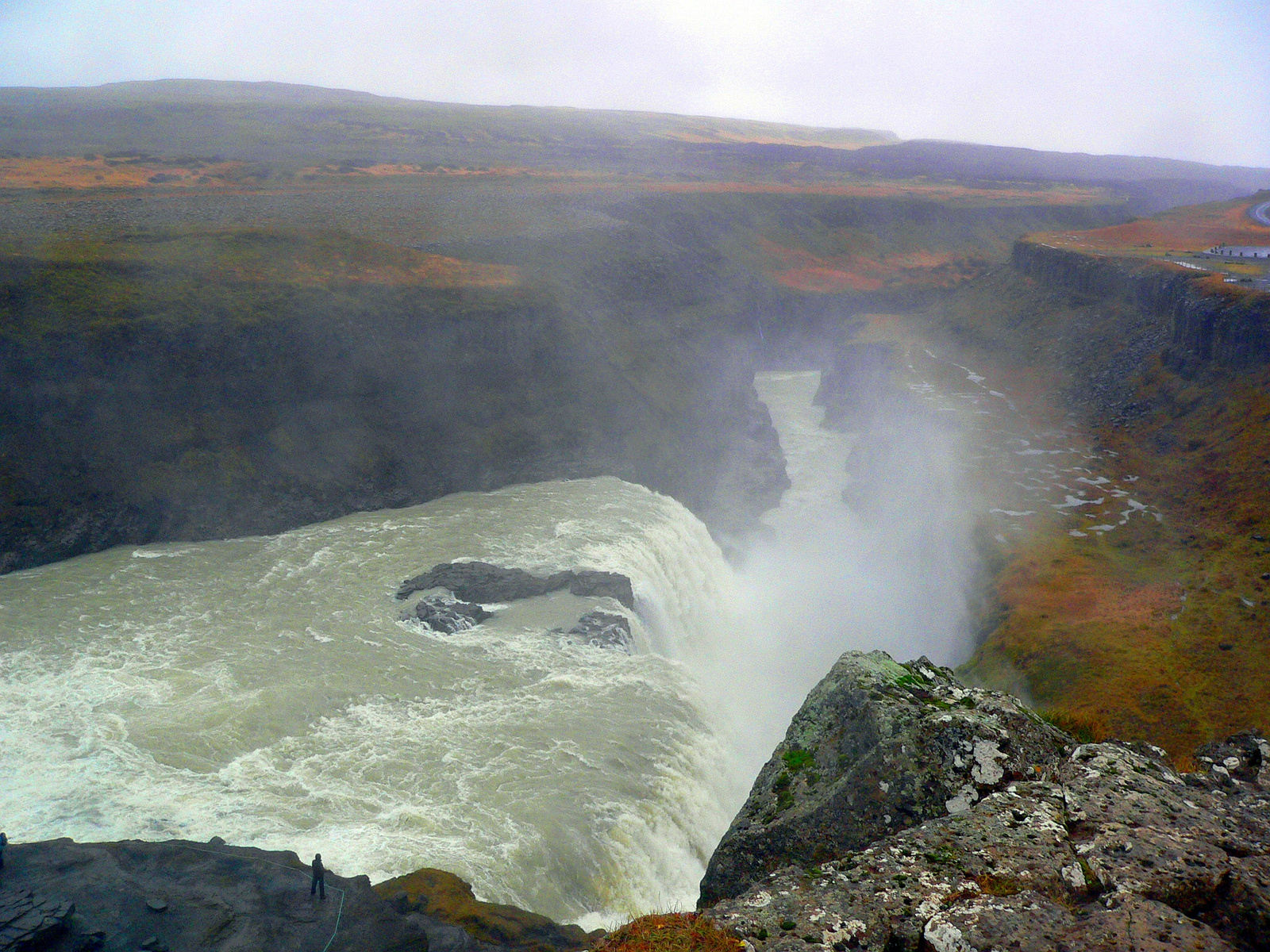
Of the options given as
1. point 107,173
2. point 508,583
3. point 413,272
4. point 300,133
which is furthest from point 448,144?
Answer: point 508,583

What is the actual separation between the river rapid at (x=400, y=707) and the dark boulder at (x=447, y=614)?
405mm

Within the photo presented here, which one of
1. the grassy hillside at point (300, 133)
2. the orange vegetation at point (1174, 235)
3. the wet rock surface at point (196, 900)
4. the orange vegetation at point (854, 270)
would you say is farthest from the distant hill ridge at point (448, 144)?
the wet rock surface at point (196, 900)

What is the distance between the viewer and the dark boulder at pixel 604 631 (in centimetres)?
2261

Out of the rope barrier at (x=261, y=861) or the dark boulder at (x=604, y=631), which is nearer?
the rope barrier at (x=261, y=861)

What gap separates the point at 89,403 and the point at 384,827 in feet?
70.8

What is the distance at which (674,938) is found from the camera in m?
7.30

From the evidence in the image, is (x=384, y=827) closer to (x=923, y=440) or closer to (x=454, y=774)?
(x=454, y=774)

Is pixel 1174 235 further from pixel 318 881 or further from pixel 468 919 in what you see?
pixel 318 881

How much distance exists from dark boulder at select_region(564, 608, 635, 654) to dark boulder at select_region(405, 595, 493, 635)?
A: 9.82 ft

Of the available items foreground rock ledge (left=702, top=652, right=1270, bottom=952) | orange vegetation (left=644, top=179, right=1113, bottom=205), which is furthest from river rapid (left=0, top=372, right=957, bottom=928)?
orange vegetation (left=644, top=179, right=1113, bottom=205)

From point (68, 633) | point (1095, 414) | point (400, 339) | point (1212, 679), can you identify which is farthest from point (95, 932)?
point (1095, 414)

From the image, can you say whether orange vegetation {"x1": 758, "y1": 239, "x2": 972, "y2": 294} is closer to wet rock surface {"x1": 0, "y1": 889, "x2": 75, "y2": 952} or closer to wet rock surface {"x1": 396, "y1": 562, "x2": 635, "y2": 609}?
wet rock surface {"x1": 396, "y1": 562, "x2": 635, "y2": 609}

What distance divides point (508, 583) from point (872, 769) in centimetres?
1730

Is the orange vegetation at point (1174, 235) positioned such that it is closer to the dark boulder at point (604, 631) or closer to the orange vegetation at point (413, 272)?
the orange vegetation at point (413, 272)
